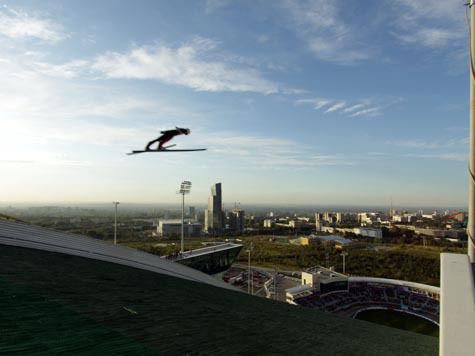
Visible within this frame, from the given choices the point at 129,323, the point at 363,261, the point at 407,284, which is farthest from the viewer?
the point at 363,261

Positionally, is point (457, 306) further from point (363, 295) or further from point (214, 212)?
point (214, 212)

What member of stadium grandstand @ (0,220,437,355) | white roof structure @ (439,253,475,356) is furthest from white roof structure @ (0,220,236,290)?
white roof structure @ (439,253,475,356)

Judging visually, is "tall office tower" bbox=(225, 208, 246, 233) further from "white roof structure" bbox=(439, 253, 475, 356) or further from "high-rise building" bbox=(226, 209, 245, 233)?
"white roof structure" bbox=(439, 253, 475, 356)

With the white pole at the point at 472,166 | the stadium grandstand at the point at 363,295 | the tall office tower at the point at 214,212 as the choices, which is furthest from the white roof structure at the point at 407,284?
the tall office tower at the point at 214,212

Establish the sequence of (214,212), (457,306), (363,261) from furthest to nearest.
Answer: (214,212)
(363,261)
(457,306)

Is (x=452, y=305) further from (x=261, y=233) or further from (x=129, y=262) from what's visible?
(x=261, y=233)

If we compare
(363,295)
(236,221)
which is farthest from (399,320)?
(236,221)

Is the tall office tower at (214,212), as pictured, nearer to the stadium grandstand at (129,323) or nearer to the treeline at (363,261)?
the treeline at (363,261)

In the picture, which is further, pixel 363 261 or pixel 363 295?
pixel 363 261
